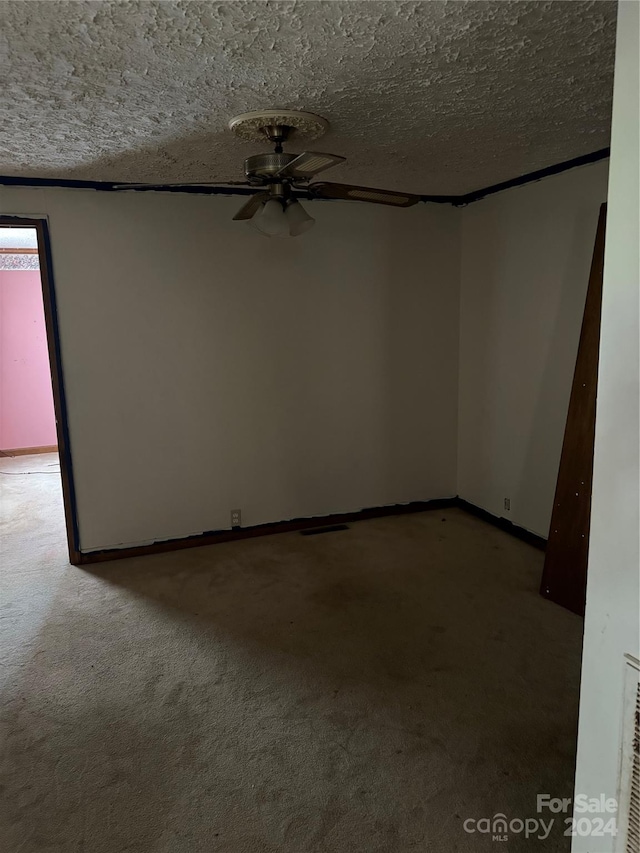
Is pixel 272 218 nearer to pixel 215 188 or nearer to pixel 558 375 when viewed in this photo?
pixel 215 188

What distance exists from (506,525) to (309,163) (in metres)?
2.84

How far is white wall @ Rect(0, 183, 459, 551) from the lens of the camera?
3508 mm

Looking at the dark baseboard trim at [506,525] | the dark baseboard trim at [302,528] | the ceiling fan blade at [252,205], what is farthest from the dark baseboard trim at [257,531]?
the ceiling fan blade at [252,205]

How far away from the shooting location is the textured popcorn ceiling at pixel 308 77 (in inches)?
58.9

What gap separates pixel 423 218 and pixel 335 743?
333 cm

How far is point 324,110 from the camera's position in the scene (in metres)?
2.17

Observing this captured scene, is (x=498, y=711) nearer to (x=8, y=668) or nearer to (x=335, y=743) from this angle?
(x=335, y=743)

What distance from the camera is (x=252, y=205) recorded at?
8.87 feet

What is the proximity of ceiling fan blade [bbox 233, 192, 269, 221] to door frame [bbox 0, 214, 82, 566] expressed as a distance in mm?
1293

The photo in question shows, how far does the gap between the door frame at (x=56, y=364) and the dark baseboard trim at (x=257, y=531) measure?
0.20 meters

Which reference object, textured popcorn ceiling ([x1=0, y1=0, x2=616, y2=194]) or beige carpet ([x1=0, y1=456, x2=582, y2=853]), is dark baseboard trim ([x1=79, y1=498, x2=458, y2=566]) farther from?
textured popcorn ceiling ([x1=0, y1=0, x2=616, y2=194])

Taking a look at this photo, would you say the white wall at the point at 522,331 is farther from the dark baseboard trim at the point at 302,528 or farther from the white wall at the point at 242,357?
the white wall at the point at 242,357

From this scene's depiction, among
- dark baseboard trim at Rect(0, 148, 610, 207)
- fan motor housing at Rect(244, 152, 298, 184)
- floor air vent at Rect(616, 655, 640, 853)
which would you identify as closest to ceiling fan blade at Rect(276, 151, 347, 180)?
fan motor housing at Rect(244, 152, 298, 184)

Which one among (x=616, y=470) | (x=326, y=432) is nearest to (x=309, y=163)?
(x=616, y=470)
